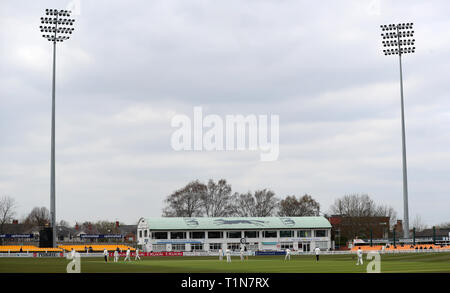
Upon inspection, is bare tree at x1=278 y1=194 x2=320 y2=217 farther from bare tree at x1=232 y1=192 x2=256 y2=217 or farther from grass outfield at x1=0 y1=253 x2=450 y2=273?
grass outfield at x1=0 y1=253 x2=450 y2=273

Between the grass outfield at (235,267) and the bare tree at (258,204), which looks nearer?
the grass outfield at (235,267)

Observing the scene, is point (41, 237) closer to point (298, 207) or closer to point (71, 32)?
point (71, 32)

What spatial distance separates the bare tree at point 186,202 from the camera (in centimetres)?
16288

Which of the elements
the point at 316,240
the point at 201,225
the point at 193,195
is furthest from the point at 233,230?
the point at 193,195

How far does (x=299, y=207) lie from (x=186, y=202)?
3395 centimetres

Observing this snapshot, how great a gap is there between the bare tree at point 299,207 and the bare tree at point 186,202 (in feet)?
81.6

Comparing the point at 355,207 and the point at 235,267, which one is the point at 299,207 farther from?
the point at 235,267

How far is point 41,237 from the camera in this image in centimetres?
8856

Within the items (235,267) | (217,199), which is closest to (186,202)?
(217,199)

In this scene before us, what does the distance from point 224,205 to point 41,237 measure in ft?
275

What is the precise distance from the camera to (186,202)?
538 ft

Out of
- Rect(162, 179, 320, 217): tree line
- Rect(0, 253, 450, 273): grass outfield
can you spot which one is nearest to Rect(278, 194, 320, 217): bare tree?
Rect(162, 179, 320, 217): tree line

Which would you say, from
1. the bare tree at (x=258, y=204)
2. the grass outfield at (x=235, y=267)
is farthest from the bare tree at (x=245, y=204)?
the grass outfield at (x=235, y=267)

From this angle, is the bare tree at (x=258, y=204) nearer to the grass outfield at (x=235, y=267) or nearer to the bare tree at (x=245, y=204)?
the bare tree at (x=245, y=204)
